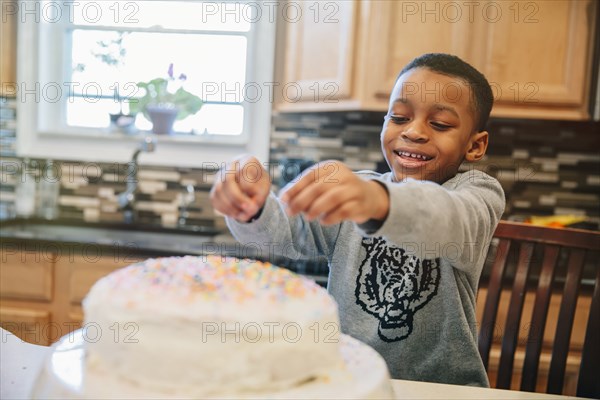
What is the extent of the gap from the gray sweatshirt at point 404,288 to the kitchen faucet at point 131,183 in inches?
61.4

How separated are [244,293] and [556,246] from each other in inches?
30.2

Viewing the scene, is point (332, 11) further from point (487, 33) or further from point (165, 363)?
point (165, 363)

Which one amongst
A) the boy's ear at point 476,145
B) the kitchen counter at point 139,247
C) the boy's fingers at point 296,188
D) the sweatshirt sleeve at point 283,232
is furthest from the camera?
the kitchen counter at point 139,247

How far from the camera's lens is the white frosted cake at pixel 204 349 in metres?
0.54

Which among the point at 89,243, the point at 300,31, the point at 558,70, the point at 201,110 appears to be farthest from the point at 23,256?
the point at 558,70

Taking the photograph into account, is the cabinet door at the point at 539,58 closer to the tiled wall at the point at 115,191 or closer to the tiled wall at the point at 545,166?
the tiled wall at the point at 545,166

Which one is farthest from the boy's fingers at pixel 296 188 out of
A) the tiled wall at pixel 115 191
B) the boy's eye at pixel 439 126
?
the tiled wall at pixel 115 191

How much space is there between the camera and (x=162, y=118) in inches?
106

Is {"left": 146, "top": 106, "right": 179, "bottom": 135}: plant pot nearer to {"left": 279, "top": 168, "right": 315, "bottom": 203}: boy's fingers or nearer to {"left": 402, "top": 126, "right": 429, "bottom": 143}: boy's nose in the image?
{"left": 402, "top": 126, "right": 429, "bottom": 143}: boy's nose

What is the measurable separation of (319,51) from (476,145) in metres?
1.40

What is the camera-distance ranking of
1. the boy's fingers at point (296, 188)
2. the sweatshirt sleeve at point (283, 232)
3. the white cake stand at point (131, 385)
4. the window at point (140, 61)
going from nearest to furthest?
1. the white cake stand at point (131, 385)
2. the boy's fingers at point (296, 188)
3. the sweatshirt sleeve at point (283, 232)
4. the window at point (140, 61)

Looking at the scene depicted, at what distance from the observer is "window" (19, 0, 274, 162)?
9.23 feet

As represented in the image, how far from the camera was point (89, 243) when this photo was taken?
2121 millimetres

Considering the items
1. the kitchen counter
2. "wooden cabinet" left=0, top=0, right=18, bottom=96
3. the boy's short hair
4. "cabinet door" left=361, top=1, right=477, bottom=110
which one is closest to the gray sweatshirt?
the boy's short hair
